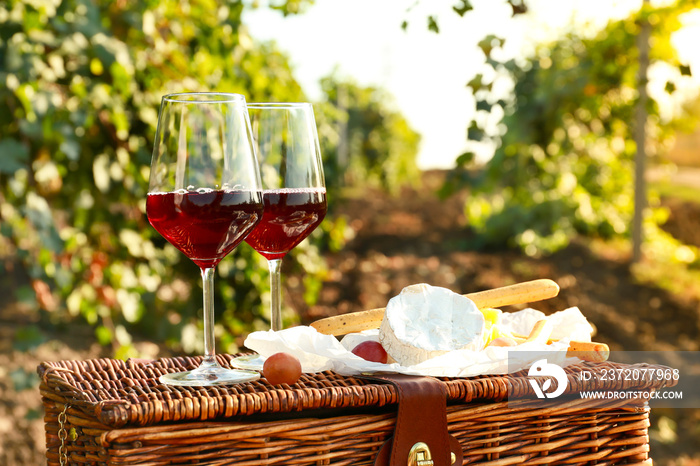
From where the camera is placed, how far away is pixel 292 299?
396cm

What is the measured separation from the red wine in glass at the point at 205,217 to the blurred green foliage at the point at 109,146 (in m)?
1.19

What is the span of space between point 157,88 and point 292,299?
5.25ft

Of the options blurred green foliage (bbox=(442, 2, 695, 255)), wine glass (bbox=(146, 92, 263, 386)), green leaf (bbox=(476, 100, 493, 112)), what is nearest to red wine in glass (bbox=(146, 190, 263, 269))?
wine glass (bbox=(146, 92, 263, 386))

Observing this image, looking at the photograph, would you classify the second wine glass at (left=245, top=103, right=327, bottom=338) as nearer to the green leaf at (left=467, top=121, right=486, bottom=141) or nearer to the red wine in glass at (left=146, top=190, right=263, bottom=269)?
the red wine in glass at (left=146, top=190, right=263, bottom=269)

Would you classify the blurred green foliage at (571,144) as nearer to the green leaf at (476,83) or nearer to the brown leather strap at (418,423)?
the green leaf at (476,83)

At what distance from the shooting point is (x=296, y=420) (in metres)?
0.93

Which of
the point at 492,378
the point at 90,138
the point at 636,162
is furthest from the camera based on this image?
the point at 636,162

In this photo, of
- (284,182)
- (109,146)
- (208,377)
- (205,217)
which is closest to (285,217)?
(284,182)

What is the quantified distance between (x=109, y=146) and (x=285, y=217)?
1.60 m

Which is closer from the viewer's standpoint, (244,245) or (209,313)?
(209,313)

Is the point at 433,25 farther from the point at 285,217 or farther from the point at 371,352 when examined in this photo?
the point at 371,352

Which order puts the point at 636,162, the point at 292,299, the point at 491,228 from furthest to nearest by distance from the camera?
the point at 491,228 → the point at 636,162 → the point at 292,299

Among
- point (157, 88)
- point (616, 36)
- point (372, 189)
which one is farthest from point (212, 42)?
point (372, 189)

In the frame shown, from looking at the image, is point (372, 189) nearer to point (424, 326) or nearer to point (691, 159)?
point (691, 159)
